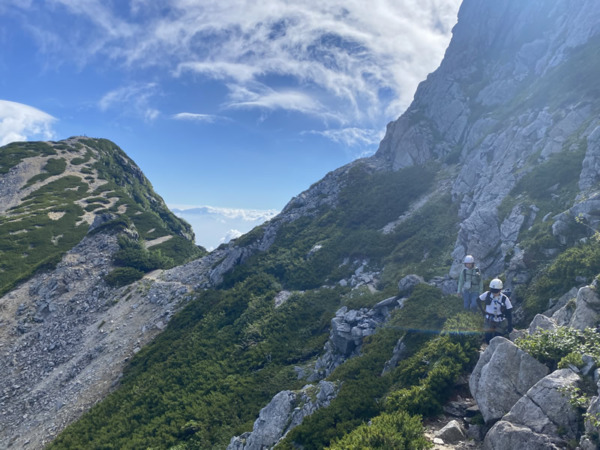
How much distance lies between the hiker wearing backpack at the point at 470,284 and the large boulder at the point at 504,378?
5.44m

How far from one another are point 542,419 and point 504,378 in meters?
1.62

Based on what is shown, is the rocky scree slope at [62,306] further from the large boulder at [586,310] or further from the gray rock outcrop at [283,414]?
the large boulder at [586,310]

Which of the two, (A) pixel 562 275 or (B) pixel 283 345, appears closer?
(A) pixel 562 275

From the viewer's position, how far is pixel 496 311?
41.4 feet

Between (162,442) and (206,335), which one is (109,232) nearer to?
(206,335)

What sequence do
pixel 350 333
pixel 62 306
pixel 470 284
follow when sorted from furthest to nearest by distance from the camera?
pixel 62 306
pixel 350 333
pixel 470 284

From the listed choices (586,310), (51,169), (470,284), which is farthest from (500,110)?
(51,169)

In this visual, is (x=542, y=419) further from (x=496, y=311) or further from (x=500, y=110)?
(x=500, y=110)

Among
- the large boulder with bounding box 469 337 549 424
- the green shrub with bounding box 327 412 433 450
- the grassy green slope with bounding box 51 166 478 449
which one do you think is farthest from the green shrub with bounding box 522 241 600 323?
the green shrub with bounding box 327 412 433 450

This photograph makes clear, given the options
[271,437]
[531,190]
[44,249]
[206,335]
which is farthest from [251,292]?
[44,249]

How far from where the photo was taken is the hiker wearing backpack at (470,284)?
1506 centimetres

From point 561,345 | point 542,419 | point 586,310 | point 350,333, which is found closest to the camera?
point 542,419

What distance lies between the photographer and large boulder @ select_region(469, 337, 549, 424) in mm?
9180

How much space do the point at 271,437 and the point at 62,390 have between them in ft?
75.6
